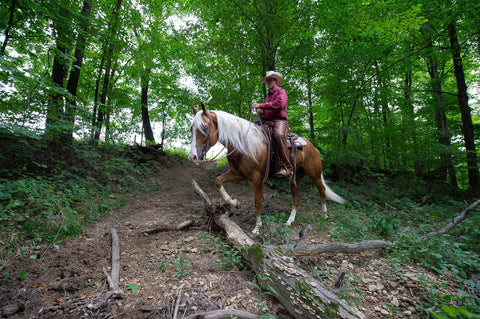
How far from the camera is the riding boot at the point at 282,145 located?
4730mm

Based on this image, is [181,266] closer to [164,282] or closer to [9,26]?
[164,282]

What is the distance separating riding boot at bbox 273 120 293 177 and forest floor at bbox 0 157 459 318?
1546 mm

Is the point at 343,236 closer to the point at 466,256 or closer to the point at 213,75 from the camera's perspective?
the point at 466,256

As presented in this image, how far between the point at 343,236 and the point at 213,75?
307 inches

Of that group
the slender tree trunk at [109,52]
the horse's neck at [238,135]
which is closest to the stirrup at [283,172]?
the horse's neck at [238,135]

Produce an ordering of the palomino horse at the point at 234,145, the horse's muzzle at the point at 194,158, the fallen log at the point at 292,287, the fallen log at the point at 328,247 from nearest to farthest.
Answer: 1. the fallen log at the point at 292,287
2. the fallen log at the point at 328,247
3. the horse's muzzle at the point at 194,158
4. the palomino horse at the point at 234,145

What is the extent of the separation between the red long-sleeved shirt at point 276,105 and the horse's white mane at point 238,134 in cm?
64

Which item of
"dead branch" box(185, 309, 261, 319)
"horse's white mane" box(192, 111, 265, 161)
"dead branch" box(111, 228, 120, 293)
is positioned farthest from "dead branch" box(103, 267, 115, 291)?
"horse's white mane" box(192, 111, 265, 161)

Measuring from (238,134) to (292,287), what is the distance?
2896 millimetres

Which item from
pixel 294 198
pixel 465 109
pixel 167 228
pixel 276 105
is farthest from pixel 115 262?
pixel 465 109

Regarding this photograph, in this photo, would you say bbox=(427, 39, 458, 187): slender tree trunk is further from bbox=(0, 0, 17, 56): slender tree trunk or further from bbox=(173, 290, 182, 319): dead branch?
bbox=(0, 0, 17, 56): slender tree trunk

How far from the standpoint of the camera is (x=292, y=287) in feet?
7.00

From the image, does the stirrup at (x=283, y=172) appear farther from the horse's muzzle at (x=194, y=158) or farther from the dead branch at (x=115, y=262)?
the dead branch at (x=115, y=262)

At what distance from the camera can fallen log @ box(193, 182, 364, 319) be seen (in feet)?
6.17
